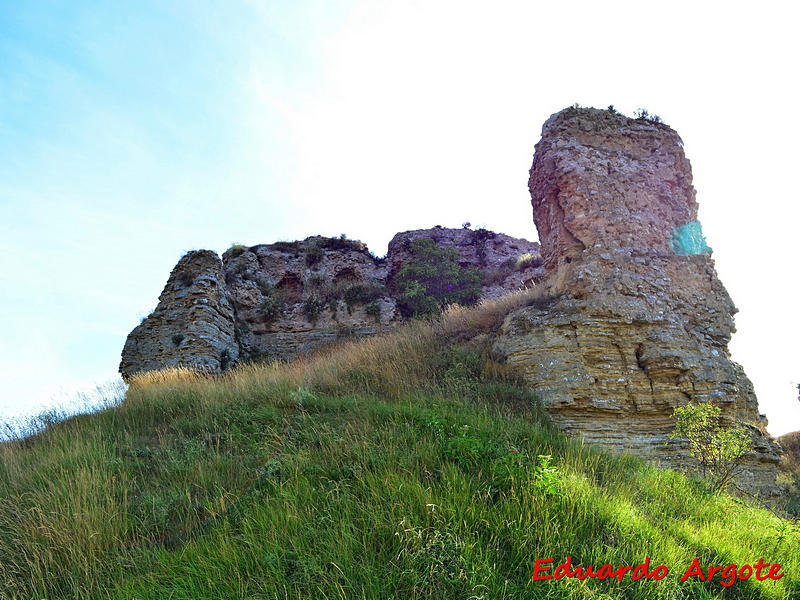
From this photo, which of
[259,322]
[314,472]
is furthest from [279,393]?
[259,322]

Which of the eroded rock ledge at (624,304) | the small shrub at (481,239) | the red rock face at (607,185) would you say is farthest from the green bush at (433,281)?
the red rock face at (607,185)

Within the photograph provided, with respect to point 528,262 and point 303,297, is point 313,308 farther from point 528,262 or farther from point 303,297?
point 528,262

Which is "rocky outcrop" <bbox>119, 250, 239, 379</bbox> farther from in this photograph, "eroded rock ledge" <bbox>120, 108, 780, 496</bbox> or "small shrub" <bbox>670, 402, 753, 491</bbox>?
"small shrub" <bbox>670, 402, 753, 491</bbox>

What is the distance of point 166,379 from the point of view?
34.7 feet

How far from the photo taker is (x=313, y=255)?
73.6 feet

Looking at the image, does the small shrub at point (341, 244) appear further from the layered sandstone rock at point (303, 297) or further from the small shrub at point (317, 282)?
the small shrub at point (317, 282)

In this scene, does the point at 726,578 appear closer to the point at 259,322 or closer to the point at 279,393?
the point at 279,393

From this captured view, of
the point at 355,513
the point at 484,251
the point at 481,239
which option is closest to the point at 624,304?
the point at 355,513

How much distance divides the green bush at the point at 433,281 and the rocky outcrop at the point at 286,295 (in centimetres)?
72

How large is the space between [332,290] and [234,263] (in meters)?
5.27

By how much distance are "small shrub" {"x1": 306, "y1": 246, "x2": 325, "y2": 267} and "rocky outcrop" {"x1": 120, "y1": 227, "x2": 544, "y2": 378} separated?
0.17 feet

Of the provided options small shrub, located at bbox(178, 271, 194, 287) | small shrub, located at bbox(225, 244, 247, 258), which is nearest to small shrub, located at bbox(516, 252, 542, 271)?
small shrub, located at bbox(225, 244, 247, 258)

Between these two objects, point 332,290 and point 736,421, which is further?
point 332,290

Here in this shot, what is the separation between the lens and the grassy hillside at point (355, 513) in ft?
11.0
